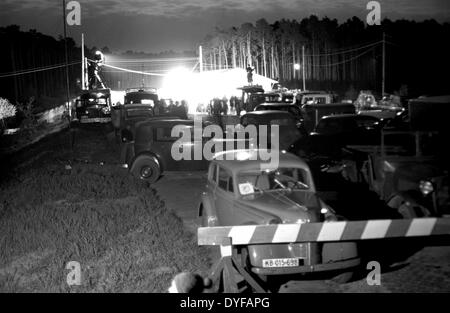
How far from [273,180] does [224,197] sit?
802mm

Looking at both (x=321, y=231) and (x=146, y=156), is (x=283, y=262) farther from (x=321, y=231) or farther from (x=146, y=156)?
(x=146, y=156)

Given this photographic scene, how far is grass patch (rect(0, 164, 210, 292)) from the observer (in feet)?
24.9

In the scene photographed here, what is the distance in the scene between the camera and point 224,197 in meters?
8.35

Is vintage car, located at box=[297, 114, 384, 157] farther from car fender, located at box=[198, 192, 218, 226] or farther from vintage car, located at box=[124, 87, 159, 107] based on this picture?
vintage car, located at box=[124, 87, 159, 107]

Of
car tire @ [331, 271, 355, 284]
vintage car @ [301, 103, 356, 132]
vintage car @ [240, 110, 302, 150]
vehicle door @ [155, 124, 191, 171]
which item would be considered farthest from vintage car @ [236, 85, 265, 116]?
car tire @ [331, 271, 355, 284]

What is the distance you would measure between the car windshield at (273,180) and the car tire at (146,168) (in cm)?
784

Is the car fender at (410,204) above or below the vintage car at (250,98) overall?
below

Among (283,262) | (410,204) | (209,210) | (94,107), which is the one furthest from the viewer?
(94,107)

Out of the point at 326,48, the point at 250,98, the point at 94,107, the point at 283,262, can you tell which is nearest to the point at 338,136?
the point at 283,262

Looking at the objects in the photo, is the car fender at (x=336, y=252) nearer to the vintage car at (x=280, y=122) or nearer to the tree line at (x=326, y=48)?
the vintage car at (x=280, y=122)

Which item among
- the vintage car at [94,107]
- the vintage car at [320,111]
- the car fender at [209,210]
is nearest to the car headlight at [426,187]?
the car fender at [209,210]

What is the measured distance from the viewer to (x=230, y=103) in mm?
44594

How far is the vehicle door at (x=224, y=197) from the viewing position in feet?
26.6
